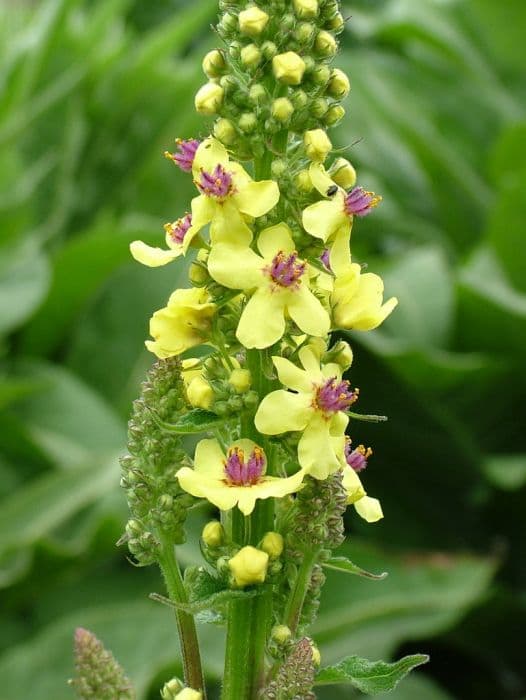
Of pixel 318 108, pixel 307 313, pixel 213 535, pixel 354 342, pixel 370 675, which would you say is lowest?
pixel 354 342

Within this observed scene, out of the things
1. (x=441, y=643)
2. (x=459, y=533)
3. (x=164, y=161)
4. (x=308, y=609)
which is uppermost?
(x=308, y=609)

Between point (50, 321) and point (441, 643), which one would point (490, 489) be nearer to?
point (441, 643)

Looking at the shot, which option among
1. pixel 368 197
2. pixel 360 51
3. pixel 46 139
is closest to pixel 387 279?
pixel 46 139

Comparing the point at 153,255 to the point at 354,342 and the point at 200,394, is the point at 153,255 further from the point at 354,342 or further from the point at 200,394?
the point at 354,342

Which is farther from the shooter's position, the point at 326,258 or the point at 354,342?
the point at 354,342

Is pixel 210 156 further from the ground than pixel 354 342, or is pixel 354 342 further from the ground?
pixel 210 156

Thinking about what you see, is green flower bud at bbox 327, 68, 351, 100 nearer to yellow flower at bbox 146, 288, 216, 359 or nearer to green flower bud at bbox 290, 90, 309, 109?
green flower bud at bbox 290, 90, 309, 109

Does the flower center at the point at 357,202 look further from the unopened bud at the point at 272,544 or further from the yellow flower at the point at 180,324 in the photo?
the unopened bud at the point at 272,544

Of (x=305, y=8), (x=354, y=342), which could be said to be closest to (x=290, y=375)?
(x=305, y=8)
